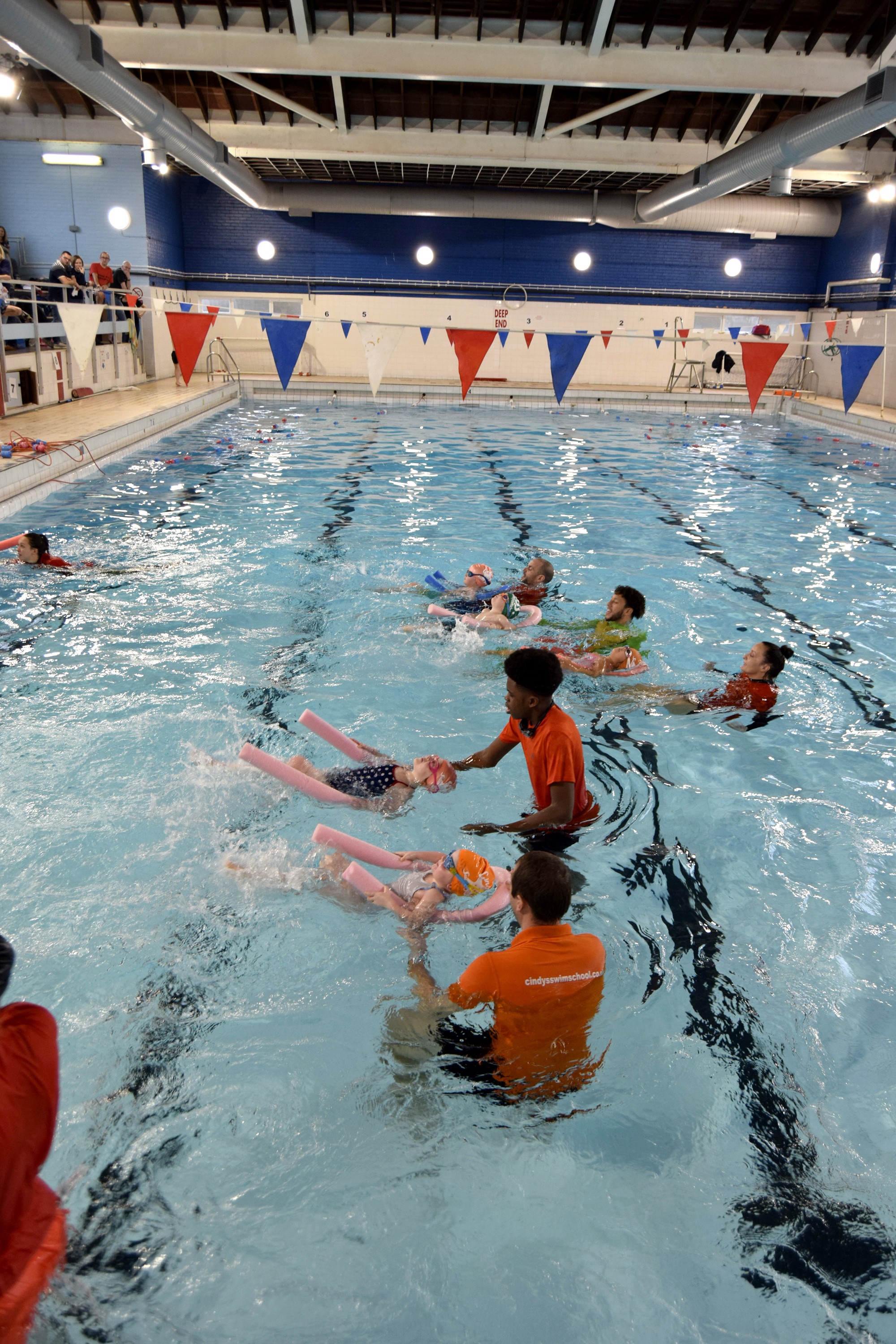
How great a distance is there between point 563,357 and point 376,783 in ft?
29.9

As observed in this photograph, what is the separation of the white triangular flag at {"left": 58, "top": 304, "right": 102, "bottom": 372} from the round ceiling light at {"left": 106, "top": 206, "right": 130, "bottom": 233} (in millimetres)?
10392

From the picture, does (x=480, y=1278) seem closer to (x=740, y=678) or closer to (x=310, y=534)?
(x=740, y=678)

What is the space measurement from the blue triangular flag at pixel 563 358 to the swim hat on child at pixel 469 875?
9315 mm

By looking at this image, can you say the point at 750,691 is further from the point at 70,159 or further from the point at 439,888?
the point at 70,159

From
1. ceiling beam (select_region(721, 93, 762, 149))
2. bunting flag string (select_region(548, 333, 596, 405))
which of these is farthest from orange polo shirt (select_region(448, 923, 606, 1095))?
ceiling beam (select_region(721, 93, 762, 149))

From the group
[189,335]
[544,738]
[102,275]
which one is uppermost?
[102,275]

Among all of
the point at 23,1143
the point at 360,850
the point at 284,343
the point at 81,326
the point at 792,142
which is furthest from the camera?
the point at 792,142

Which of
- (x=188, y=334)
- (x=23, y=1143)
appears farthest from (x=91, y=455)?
(x=23, y=1143)

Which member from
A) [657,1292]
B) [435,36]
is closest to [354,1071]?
[657,1292]

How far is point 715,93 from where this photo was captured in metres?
15.3

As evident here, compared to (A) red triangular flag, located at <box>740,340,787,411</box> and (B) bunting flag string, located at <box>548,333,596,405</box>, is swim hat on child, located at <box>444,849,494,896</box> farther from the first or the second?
(A) red triangular flag, located at <box>740,340,787,411</box>

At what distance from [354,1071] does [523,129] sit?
57.9 feet

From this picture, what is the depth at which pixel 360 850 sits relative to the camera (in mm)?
3018

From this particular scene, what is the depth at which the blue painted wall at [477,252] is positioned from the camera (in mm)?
21906
